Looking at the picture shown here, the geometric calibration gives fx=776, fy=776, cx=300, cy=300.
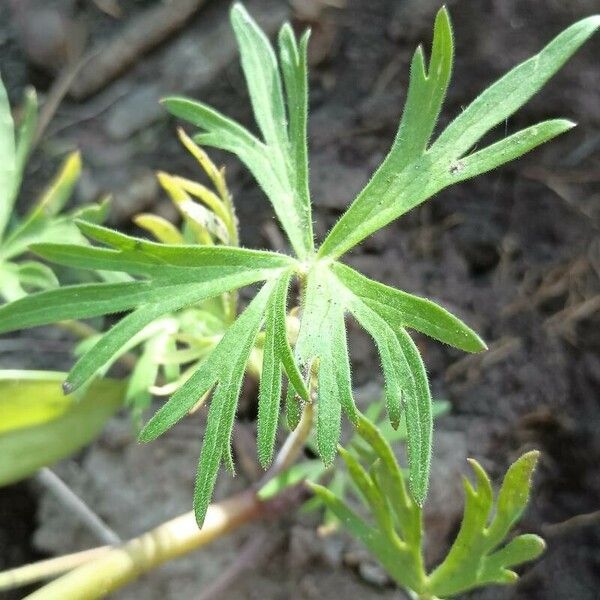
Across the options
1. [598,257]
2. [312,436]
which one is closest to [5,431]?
[312,436]

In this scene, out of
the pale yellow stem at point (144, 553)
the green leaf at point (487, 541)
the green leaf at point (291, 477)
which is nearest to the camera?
the green leaf at point (487, 541)

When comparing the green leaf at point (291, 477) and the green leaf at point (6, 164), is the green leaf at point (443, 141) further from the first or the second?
the green leaf at point (6, 164)

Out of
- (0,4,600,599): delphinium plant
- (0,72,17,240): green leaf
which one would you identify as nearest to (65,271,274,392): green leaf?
(0,4,600,599): delphinium plant

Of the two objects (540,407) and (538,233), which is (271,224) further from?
(540,407)

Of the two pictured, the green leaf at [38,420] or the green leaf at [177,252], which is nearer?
the green leaf at [177,252]

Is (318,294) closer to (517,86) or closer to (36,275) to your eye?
(517,86)

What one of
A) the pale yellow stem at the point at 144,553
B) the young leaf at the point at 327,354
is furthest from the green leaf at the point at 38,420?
the young leaf at the point at 327,354
